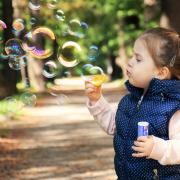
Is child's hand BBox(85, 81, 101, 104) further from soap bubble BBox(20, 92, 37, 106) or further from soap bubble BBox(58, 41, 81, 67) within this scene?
soap bubble BBox(20, 92, 37, 106)

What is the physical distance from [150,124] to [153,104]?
12 cm

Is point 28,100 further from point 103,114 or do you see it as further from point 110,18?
point 110,18

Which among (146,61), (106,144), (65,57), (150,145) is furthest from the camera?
(106,144)

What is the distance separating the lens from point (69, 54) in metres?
6.64

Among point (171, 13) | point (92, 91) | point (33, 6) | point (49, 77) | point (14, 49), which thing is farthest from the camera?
point (171, 13)

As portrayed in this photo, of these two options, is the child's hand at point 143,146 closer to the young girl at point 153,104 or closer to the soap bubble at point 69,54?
the young girl at point 153,104

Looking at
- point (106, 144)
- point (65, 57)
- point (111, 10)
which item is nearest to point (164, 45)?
point (65, 57)

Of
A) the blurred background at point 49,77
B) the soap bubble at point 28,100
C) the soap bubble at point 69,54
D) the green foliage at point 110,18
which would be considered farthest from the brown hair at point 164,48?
the green foliage at point 110,18

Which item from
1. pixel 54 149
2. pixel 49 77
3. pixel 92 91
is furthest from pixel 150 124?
pixel 54 149

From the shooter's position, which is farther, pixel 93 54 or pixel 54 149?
pixel 54 149

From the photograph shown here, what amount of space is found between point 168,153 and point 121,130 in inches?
14.5

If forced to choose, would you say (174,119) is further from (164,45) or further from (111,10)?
(111,10)

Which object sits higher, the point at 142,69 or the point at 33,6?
the point at 142,69

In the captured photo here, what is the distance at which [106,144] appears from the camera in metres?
10.5
